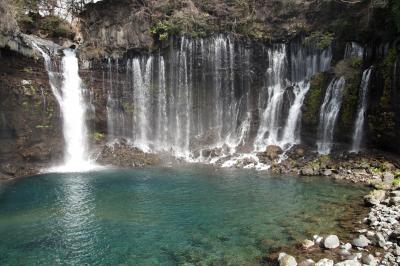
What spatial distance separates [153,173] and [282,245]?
1591cm

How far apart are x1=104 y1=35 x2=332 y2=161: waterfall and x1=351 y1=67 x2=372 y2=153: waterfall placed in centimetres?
709

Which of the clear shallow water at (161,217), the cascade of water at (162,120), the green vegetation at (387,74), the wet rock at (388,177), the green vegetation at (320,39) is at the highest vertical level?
the green vegetation at (320,39)

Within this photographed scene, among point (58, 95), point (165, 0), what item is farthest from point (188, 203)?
point (165, 0)

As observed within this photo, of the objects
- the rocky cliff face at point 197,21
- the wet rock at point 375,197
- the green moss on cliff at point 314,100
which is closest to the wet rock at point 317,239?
the wet rock at point 375,197

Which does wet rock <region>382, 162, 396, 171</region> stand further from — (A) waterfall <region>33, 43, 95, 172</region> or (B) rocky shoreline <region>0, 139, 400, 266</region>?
(A) waterfall <region>33, 43, 95, 172</region>

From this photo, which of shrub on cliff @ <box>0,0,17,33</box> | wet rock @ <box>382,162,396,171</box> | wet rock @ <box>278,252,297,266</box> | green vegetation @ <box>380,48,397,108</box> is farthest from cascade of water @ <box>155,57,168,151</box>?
wet rock @ <box>278,252,297,266</box>

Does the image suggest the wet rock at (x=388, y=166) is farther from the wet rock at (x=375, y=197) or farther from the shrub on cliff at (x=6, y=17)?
the shrub on cliff at (x=6, y=17)

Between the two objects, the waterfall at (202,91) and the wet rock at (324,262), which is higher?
the waterfall at (202,91)

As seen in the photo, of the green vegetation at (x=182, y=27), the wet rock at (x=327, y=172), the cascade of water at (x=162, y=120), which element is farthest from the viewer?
the cascade of water at (x=162, y=120)

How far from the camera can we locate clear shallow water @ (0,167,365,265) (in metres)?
13.3

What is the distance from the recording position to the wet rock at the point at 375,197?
17.4 metres

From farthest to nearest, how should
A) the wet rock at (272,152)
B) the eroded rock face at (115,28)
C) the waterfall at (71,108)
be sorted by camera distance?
1. the eroded rock face at (115,28)
2. the waterfall at (71,108)
3. the wet rock at (272,152)

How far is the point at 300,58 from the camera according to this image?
34.8m

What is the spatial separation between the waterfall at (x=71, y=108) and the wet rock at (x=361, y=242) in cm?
2333
